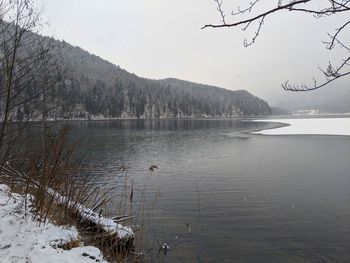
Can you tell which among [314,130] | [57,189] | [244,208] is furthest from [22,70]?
[314,130]

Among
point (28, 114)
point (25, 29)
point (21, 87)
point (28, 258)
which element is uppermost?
point (25, 29)

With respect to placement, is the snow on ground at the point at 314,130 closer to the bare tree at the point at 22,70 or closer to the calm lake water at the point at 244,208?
the calm lake water at the point at 244,208

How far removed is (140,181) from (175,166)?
5.32 meters

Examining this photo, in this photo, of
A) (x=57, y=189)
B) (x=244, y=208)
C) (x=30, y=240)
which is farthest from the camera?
(x=244, y=208)

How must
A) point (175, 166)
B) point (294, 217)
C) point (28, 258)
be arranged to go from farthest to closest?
point (175, 166)
point (294, 217)
point (28, 258)

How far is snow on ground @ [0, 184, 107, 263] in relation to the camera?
13.1 feet

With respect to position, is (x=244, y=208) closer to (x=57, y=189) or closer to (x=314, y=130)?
(x=57, y=189)

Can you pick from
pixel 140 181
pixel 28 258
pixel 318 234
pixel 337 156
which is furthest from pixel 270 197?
pixel 337 156

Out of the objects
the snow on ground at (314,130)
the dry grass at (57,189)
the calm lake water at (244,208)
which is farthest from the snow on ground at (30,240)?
the snow on ground at (314,130)

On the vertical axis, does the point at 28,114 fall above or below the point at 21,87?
below

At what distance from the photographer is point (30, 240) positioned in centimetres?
439

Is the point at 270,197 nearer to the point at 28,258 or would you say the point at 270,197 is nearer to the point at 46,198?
the point at 46,198

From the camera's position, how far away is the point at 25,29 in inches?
207

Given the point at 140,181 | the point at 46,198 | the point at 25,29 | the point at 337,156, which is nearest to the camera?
the point at 25,29
